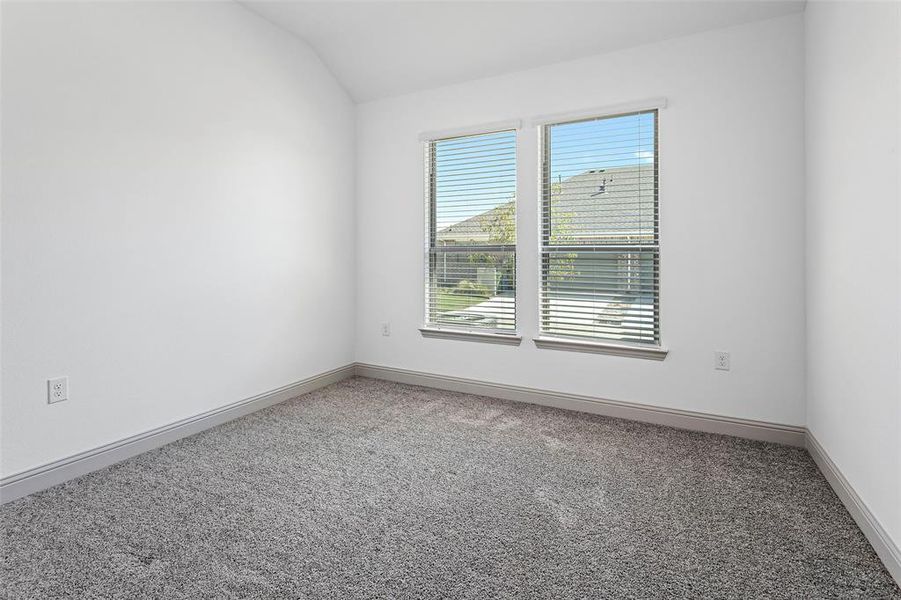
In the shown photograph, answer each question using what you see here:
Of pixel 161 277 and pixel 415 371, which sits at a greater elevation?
pixel 161 277

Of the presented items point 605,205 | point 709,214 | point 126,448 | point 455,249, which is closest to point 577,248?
point 605,205

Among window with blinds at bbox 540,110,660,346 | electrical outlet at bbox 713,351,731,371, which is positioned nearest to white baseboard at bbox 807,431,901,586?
electrical outlet at bbox 713,351,731,371

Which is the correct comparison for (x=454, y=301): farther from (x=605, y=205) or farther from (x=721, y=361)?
(x=721, y=361)

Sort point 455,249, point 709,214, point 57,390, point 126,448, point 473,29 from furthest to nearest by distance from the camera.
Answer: point 455,249 → point 473,29 → point 709,214 → point 126,448 → point 57,390

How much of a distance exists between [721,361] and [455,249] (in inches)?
80.4

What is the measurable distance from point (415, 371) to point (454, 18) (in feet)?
8.62

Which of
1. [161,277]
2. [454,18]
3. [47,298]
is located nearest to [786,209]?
[454,18]

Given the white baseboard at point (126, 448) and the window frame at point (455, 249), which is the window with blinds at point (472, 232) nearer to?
the window frame at point (455, 249)

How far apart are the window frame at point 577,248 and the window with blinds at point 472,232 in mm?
222

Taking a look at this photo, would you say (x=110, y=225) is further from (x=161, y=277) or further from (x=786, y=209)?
(x=786, y=209)

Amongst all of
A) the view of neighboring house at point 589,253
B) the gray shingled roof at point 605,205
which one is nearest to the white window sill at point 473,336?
the view of neighboring house at point 589,253

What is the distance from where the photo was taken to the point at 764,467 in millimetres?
2404

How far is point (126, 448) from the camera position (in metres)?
2.50

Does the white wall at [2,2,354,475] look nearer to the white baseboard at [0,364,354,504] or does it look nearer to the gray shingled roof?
the white baseboard at [0,364,354,504]
